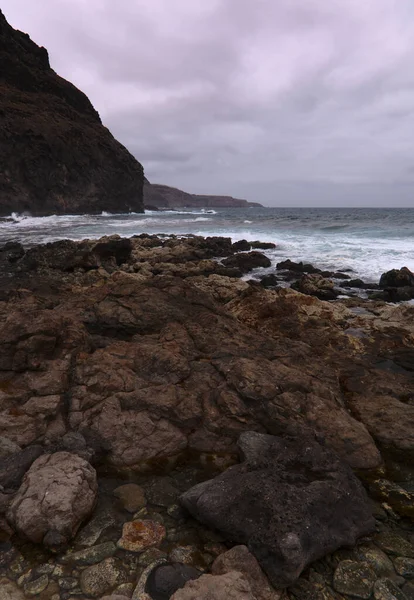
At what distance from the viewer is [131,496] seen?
13.2 feet

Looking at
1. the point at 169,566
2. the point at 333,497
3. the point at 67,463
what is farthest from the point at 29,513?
the point at 333,497

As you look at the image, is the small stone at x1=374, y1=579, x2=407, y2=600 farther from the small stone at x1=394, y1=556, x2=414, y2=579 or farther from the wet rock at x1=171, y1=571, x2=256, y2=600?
the wet rock at x1=171, y1=571, x2=256, y2=600

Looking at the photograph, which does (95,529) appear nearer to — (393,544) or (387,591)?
(387,591)

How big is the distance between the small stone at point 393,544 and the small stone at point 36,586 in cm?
293

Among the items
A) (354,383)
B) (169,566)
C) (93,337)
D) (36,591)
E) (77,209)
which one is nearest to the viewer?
(36,591)

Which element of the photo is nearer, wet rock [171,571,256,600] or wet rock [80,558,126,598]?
wet rock [171,571,256,600]

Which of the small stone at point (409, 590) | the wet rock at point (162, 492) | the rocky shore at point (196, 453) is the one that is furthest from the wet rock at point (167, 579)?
the small stone at point (409, 590)

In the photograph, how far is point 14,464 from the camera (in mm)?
4047

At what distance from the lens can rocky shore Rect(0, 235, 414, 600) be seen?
3.20 m

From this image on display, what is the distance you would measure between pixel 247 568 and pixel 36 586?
1.68 m

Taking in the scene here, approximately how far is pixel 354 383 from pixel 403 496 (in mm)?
2101

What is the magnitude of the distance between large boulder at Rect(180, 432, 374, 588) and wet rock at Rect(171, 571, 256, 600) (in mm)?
431

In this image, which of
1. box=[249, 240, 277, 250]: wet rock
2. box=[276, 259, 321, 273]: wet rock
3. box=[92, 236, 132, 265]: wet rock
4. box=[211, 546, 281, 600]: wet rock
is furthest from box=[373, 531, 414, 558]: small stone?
box=[249, 240, 277, 250]: wet rock

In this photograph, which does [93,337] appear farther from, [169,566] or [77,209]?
[77,209]
